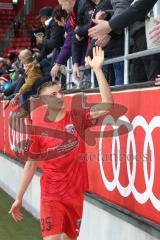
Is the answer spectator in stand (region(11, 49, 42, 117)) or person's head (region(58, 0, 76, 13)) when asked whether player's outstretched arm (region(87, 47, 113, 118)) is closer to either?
person's head (region(58, 0, 76, 13))

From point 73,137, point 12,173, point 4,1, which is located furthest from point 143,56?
point 4,1

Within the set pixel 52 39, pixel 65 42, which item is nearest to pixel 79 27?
pixel 65 42

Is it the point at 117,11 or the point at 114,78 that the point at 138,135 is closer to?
the point at 117,11

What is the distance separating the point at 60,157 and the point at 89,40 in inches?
80.4

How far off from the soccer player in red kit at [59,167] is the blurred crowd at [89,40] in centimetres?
38

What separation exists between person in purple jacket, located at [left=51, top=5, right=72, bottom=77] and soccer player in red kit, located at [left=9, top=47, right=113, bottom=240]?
8.34 feet

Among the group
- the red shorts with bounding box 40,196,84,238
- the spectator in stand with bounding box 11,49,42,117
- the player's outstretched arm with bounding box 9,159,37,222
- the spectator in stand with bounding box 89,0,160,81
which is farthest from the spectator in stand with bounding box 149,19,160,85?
the spectator in stand with bounding box 11,49,42,117

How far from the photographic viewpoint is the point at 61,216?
4051 mm

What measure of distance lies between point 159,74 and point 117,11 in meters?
0.80

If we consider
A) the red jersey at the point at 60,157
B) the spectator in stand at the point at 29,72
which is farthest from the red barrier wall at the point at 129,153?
the spectator in stand at the point at 29,72

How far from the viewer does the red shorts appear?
4.03 m

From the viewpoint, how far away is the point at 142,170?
13.8ft

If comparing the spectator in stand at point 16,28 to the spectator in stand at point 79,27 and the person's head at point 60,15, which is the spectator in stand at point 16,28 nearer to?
the person's head at point 60,15

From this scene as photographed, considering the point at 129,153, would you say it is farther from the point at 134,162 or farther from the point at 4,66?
the point at 4,66
